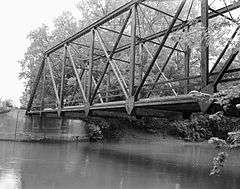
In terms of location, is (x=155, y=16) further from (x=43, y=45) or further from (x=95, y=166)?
(x=95, y=166)

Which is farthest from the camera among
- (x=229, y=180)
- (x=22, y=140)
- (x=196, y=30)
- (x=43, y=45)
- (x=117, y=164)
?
(x=43, y=45)

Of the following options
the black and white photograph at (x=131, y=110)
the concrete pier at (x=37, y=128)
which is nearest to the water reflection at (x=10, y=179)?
the black and white photograph at (x=131, y=110)

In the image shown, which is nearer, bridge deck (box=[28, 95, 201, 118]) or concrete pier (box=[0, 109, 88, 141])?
bridge deck (box=[28, 95, 201, 118])

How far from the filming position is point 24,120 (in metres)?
24.8

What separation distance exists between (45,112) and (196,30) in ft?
61.3

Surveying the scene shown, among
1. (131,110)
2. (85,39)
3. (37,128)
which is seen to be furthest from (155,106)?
(85,39)

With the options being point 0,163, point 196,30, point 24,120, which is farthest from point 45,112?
point 196,30

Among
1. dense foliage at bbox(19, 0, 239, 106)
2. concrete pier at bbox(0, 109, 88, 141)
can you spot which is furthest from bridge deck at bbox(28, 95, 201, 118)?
dense foliage at bbox(19, 0, 239, 106)

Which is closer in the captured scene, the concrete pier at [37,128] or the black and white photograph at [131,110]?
the black and white photograph at [131,110]

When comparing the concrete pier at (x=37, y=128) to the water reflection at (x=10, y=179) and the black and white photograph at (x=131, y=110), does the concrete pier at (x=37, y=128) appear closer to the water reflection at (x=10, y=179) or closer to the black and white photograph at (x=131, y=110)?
the black and white photograph at (x=131, y=110)

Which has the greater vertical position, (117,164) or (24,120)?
(24,120)

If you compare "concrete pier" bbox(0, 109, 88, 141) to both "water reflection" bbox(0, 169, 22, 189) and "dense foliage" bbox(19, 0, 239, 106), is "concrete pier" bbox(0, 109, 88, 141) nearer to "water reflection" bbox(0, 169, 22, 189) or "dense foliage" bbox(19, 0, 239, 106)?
"dense foliage" bbox(19, 0, 239, 106)

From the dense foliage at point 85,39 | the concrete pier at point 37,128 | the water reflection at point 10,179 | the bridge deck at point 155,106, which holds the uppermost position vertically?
the dense foliage at point 85,39

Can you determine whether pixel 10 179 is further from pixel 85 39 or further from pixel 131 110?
pixel 85 39
